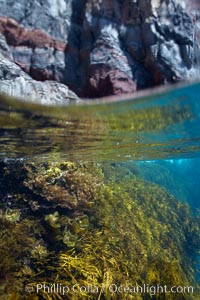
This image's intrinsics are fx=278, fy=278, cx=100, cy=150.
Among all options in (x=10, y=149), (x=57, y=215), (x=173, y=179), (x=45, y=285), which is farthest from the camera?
(x=173, y=179)

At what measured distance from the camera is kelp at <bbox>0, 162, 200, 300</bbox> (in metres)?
9.71

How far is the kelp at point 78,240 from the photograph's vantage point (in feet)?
31.9

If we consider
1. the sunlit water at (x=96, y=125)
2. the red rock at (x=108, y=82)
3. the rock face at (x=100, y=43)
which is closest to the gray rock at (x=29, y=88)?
the rock face at (x=100, y=43)

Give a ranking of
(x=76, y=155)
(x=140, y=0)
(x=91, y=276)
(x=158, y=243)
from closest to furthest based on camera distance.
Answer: (x=140, y=0), (x=91, y=276), (x=158, y=243), (x=76, y=155)

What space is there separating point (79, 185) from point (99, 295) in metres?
5.05

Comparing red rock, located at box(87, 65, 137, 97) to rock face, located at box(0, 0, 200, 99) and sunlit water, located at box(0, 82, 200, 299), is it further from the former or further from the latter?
sunlit water, located at box(0, 82, 200, 299)

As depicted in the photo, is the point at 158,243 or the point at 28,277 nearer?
the point at 28,277

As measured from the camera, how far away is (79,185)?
13.3m

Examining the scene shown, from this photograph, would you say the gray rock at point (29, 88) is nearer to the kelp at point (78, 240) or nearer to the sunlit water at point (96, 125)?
the sunlit water at point (96, 125)

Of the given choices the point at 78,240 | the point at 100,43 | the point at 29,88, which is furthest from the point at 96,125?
the point at 78,240

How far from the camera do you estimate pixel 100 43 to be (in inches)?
299

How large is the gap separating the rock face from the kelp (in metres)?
6.13

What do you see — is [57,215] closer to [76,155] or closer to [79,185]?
[79,185]

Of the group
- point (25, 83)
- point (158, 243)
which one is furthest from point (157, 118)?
point (158, 243)
